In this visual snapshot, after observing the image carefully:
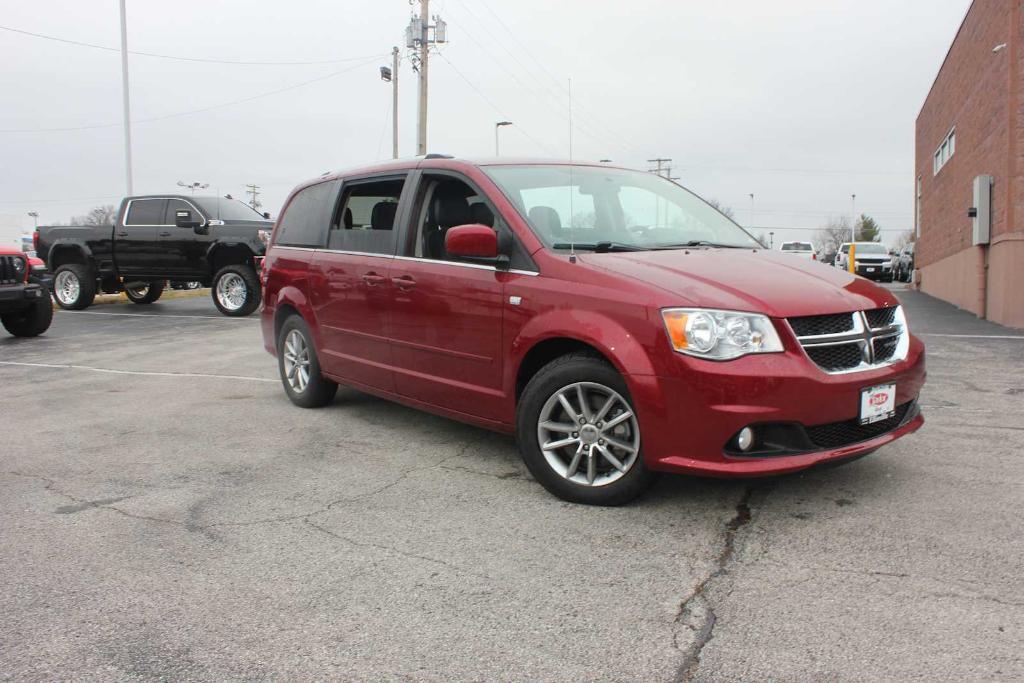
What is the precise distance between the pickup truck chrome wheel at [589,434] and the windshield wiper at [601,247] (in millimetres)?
788

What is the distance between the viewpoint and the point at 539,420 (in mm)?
4090

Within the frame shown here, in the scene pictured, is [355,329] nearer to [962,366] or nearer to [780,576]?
[780,576]

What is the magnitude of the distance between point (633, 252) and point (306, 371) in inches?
123

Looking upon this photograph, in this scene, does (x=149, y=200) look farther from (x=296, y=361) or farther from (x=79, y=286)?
(x=296, y=361)

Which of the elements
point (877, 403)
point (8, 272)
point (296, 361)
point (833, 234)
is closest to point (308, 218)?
point (296, 361)

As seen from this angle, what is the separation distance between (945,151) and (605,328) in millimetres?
23285

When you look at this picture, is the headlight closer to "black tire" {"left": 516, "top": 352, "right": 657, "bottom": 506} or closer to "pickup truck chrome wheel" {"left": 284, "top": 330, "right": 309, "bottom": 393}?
"black tire" {"left": 516, "top": 352, "right": 657, "bottom": 506}

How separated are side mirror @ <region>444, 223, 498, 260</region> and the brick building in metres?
11.8

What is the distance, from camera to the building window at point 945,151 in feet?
70.1

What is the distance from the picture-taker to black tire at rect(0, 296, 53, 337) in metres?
11.4

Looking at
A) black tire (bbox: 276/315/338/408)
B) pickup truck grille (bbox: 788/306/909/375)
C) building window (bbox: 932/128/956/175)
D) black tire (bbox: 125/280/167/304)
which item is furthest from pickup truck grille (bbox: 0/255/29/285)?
building window (bbox: 932/128/956/175)

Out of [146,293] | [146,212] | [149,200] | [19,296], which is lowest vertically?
[146,293]

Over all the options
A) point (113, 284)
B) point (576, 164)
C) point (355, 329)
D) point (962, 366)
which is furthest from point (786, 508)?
point (113, 284)

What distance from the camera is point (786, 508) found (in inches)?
153
